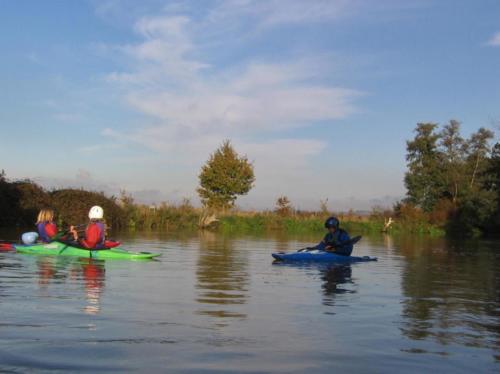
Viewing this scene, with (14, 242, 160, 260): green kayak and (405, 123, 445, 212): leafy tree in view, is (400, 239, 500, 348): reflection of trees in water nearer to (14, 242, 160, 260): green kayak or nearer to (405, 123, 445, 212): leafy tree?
(14, 242, 160, 260): green kayak

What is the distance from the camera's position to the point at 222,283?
11641 mm

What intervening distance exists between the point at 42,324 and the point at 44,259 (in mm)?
8520

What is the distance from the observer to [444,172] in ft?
167

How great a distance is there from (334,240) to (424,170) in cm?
3733

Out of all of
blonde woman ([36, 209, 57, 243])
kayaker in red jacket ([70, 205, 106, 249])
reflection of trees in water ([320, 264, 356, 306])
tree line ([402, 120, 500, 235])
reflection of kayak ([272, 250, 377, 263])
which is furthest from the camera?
tree line ([402, 120, 500, 235])

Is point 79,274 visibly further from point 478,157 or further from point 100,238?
point 478,157

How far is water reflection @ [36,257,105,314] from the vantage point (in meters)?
9.02

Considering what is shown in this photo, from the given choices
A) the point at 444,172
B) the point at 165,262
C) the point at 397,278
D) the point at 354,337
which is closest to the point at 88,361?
the point at 354,337

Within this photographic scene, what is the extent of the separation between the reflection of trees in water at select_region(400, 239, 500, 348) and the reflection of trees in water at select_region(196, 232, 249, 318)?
242cm

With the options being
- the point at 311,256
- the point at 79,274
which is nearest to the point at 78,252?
the point at 79,274

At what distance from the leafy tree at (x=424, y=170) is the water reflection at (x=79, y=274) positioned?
135 ft

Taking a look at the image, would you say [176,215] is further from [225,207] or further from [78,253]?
[78,253]

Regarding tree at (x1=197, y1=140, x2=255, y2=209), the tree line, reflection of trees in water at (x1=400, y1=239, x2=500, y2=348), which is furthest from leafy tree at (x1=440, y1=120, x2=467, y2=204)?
reflection of trees in water at (x1=400, y1=239, x2=500, y2=348)

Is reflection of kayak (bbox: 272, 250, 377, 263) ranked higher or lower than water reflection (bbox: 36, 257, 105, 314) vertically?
higher
